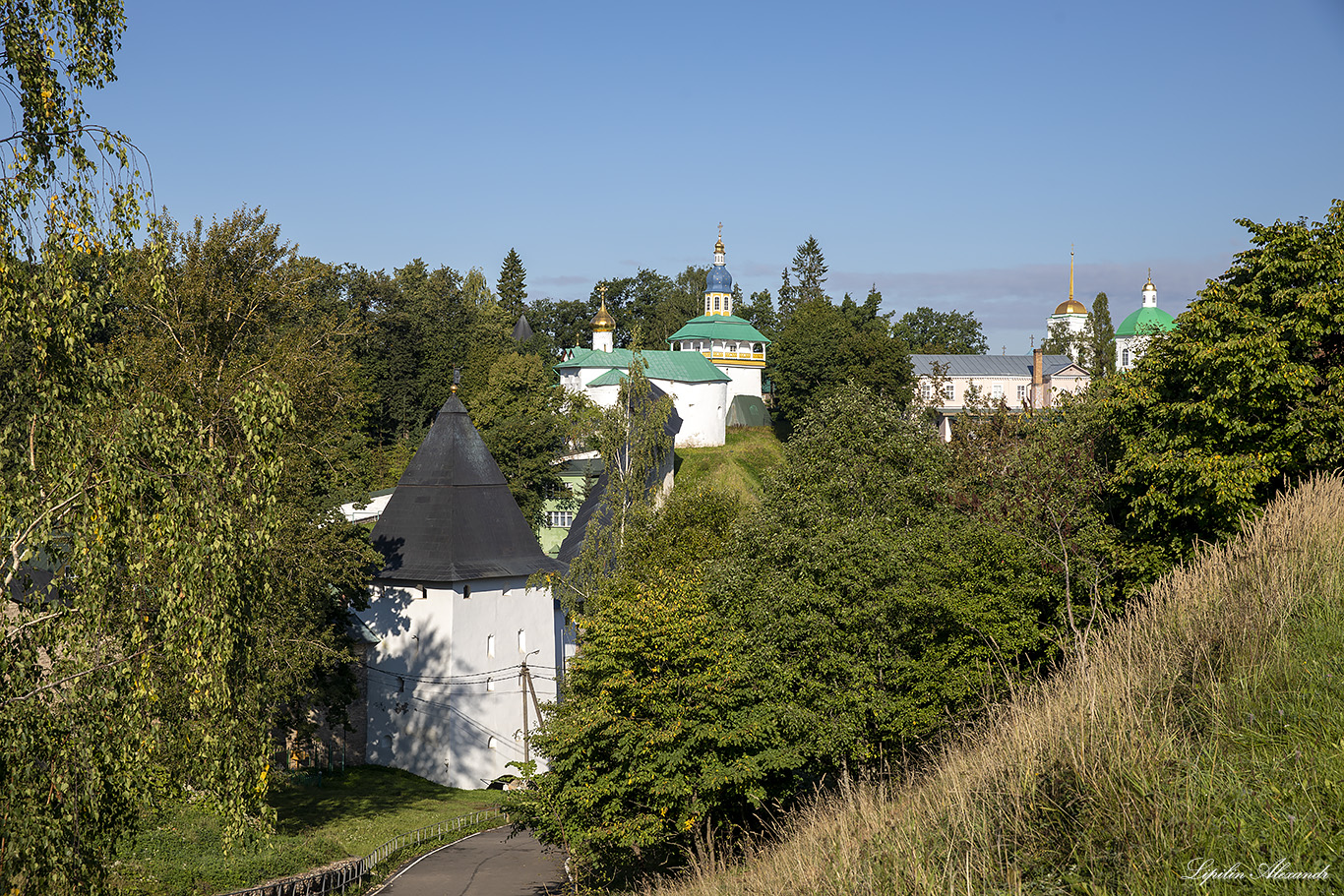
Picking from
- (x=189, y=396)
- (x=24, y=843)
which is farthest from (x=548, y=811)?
(x=24, y=843)

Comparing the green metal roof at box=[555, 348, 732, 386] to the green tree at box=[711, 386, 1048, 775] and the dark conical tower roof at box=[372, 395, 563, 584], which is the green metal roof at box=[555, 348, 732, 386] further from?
the green tree at box=[711, 386, 1048, 775]

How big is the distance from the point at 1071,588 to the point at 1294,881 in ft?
71.6

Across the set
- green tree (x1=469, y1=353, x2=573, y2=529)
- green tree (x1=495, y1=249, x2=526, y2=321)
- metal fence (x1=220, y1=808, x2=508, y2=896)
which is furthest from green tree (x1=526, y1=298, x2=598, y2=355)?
metal fence (x1=220, y1=808, x2=508, y2=896)

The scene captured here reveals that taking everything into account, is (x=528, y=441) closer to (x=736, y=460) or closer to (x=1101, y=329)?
(x=736, y=460)

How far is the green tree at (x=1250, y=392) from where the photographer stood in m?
20.5

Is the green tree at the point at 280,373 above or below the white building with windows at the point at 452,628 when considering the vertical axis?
above

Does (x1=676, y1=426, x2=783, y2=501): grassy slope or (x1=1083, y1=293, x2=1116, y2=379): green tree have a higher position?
(x1=1083, y1=293, x2=1116, y2=379): green tree

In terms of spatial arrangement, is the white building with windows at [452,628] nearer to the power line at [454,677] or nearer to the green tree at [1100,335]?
the power line at [454,677]

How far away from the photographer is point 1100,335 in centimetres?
9600

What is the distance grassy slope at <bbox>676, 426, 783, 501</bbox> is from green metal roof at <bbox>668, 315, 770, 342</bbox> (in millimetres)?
8673

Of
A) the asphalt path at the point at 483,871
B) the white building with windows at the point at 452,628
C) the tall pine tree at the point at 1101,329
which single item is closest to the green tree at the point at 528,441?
the white building with windows at the point at 452,628

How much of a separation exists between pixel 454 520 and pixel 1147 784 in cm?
3022

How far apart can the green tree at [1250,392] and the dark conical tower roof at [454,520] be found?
19.7 m

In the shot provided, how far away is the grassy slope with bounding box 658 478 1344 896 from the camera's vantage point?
5.20 m
